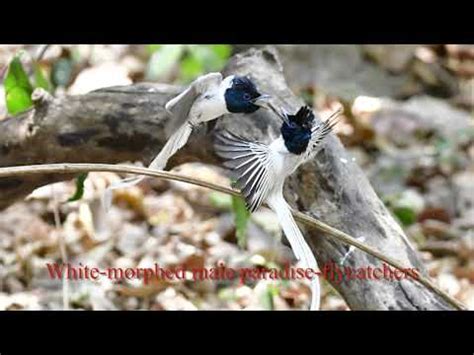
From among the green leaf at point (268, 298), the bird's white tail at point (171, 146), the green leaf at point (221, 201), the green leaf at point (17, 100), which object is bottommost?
the green leaf at point (268, 298)

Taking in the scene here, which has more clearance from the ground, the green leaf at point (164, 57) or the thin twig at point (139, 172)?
the green leaf at point (164, 57)

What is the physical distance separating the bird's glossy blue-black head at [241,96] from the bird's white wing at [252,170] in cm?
6

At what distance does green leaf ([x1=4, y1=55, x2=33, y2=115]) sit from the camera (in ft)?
6.83

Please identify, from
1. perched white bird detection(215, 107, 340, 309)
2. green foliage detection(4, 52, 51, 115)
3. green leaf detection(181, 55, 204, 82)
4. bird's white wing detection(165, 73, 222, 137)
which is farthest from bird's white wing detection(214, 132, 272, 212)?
green leaf detection(181, 55, 204, 82)

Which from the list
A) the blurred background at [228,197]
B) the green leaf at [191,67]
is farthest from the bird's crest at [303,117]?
the green leaf at [191,67]

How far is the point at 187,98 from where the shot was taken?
1.56m

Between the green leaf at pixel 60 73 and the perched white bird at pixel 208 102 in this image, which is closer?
the perched white bird at pixel 208 102

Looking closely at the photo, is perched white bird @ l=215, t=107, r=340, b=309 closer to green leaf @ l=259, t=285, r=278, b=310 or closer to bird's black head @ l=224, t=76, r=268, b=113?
bird's black head @ l=224, t=76, r=268, b=113

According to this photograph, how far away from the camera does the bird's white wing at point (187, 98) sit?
151 cm

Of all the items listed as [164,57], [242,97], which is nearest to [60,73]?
[164,57]

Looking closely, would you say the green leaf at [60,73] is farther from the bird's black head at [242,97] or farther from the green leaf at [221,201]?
the bird's black head at [242,97]

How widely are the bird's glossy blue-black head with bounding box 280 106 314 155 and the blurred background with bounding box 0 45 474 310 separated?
579 mm
